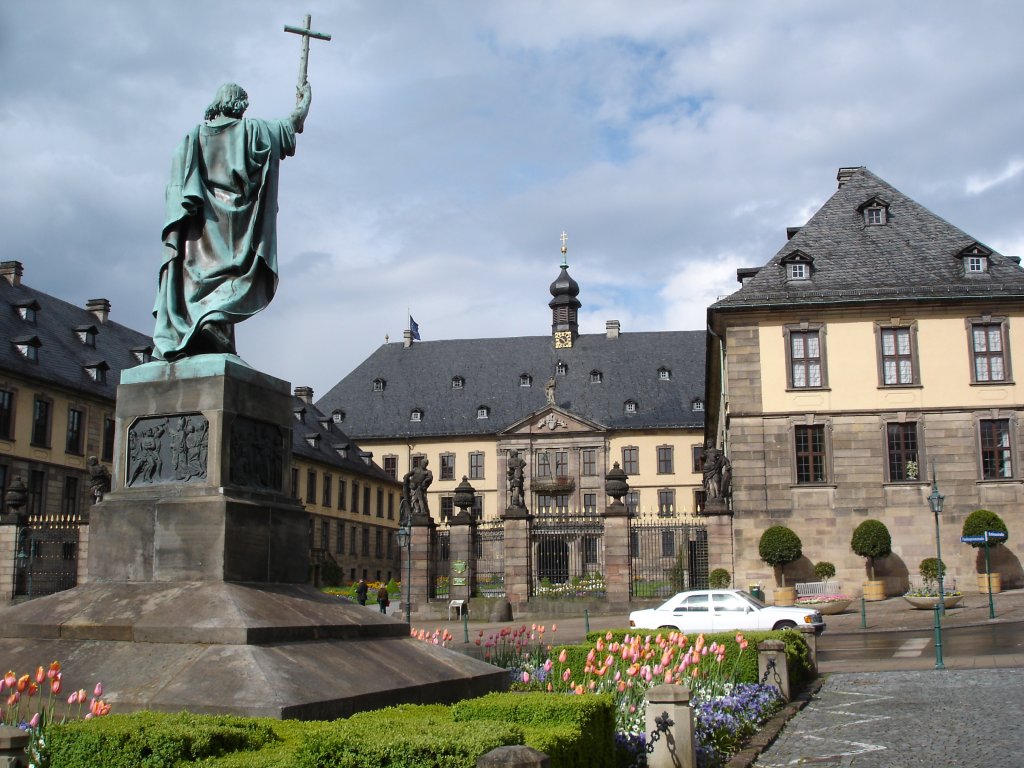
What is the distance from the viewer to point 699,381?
79812 mm

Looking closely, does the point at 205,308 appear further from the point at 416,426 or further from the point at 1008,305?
the point at 416,426

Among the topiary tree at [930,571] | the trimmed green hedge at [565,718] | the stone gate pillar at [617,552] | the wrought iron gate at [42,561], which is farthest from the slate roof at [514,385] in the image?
the trimmed green hedge at [565,718]

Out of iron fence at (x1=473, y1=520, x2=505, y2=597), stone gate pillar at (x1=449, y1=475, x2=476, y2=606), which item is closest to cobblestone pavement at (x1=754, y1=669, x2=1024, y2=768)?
stone gate pillar at (x1=449, y1=475, x2=476, y2=606)

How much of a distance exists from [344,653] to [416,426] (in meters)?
73.7

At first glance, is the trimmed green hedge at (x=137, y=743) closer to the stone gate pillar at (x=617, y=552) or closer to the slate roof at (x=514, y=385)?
the stone gate pillar at (x=617, y=552)

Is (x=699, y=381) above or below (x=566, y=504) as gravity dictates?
above

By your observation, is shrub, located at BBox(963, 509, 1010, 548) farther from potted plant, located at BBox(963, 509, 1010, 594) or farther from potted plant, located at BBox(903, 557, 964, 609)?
potted plant, located at BBox(903, 557, 964, 609)

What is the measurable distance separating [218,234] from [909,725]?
8834 mm

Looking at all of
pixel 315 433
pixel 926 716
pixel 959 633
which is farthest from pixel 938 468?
pixel 315 433

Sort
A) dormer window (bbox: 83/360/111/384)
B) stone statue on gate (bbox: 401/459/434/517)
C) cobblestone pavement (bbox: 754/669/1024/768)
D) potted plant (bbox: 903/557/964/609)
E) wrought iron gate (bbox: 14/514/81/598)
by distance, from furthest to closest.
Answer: dormer window (bbox: 83/360/111/384), stone statue on gate (bbox: 401/459/434/517), wrought iron gate (bbox: 14/514/81/598), potted plant (bbox: 903/557/964/609), cobblestone pavement (bbox: 754/669/1024/768)

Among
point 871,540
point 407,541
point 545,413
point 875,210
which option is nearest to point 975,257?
point 875,210

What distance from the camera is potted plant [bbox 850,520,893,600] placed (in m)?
33.0

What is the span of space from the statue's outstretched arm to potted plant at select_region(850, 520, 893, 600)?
27.0 meters

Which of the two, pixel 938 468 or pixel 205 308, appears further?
pixel 938 468
